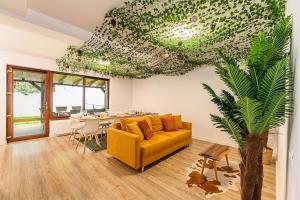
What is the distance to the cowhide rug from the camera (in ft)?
8.02

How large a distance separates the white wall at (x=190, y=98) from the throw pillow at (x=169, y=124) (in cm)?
146

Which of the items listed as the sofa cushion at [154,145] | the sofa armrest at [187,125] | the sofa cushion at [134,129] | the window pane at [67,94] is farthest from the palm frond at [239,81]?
the window pane at [67,94]

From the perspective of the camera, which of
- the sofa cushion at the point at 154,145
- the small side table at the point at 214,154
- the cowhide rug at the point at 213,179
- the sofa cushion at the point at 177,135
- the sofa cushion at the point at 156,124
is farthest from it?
the sofa cushion at the point at 156,124

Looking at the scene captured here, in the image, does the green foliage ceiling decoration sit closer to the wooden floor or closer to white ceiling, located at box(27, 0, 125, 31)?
white ceiling, located at box(27, 0, 125, 31)

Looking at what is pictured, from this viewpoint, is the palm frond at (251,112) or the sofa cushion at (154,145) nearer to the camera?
the palm frond at (251,112)

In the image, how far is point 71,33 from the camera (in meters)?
3.06

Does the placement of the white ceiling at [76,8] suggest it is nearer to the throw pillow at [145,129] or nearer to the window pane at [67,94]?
the throw pillow at [145,129]

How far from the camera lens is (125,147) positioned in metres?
3.06

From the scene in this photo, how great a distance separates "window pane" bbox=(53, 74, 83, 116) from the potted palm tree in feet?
19.6

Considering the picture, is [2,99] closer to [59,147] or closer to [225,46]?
[59,147]

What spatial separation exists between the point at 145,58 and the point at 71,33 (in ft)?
7.19

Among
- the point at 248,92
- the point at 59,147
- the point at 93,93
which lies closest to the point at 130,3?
the point at 248,92

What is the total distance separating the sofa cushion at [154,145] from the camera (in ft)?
9.76

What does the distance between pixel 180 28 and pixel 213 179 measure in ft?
9.38
